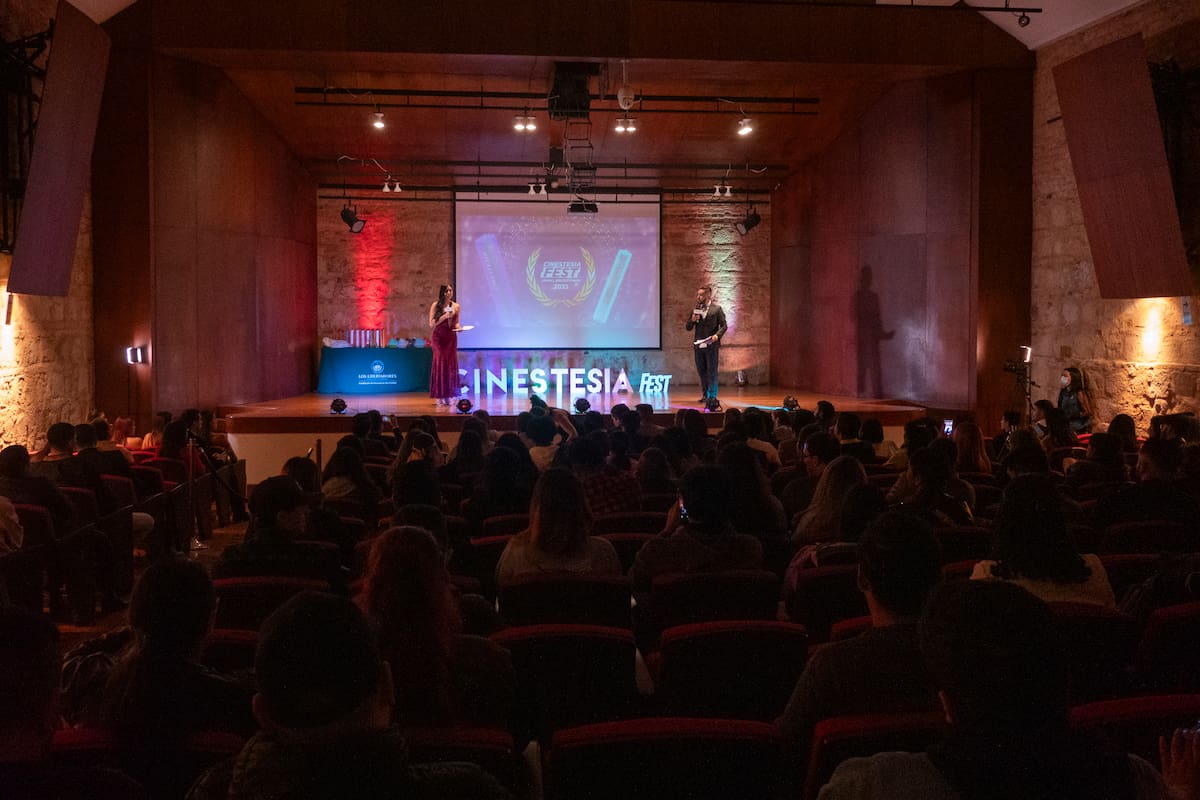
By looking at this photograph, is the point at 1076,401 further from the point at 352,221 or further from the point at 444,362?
the point at 352,221

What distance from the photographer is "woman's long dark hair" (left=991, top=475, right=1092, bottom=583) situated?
2.76 metres

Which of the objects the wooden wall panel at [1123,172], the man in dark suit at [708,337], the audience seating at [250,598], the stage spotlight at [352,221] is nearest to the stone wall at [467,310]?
the stage spotlight at [352,221]

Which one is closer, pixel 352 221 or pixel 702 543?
pixel 702 543

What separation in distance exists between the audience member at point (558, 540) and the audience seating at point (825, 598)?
2.33 feet

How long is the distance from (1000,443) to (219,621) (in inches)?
255

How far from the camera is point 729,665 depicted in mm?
2473

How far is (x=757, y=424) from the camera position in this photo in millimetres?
7137

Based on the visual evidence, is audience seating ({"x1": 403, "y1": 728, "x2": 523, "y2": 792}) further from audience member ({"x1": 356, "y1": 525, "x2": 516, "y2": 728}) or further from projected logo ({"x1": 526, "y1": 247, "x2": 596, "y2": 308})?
projected logo ({"x1": 526, "y1": 247, "x2": 596, "y2": 308})

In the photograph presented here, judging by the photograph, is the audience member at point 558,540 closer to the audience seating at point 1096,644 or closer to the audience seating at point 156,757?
the audience seating at point 1096,644

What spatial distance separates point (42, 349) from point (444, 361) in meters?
4.78

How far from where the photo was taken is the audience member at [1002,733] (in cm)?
128

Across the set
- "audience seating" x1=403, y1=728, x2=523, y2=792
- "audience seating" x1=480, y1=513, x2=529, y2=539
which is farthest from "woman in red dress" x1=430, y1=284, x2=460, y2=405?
"audience seating" x1=403, y1=728, x2=523, y2=792

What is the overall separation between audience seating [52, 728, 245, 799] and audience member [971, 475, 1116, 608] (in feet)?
6.60

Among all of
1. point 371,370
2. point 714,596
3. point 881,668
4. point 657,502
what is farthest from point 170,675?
point 371,370
